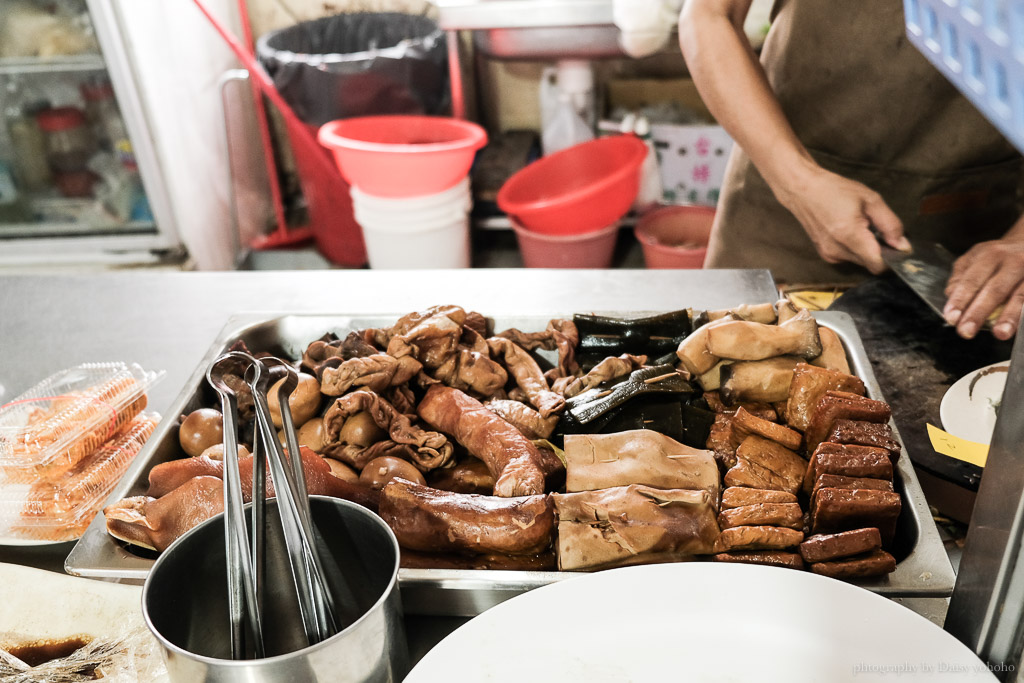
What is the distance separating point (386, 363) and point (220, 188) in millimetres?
3651

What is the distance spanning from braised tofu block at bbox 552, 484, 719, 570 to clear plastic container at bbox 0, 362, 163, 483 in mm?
884

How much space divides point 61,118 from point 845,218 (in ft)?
13.8

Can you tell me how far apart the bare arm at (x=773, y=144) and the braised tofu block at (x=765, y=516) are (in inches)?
37.4

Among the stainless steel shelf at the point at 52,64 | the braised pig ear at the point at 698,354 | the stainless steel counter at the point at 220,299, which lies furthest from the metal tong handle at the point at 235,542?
the stainless steel shelf at the point at 52,64

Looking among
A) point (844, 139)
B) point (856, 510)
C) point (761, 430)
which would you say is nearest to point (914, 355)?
point (761, 430)

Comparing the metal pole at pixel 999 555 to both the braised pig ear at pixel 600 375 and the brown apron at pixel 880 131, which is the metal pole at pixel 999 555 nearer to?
the braised pig ear at pixel 600 375

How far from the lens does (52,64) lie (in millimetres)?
3971

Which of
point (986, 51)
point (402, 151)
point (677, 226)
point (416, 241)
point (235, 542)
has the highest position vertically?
point (986, 51)

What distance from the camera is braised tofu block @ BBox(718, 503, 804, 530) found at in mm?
1062

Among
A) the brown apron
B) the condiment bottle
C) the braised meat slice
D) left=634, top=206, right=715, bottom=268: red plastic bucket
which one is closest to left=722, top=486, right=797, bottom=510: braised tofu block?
the braised meat slice

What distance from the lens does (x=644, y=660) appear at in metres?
0.86

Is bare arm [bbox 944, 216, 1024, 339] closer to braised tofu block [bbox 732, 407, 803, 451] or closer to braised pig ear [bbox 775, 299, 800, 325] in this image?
braised pig ear [bbox 775, 299, 800, 325]

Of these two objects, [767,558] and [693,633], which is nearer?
[693,633]

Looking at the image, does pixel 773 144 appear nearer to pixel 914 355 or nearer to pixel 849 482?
pixel 914 355
